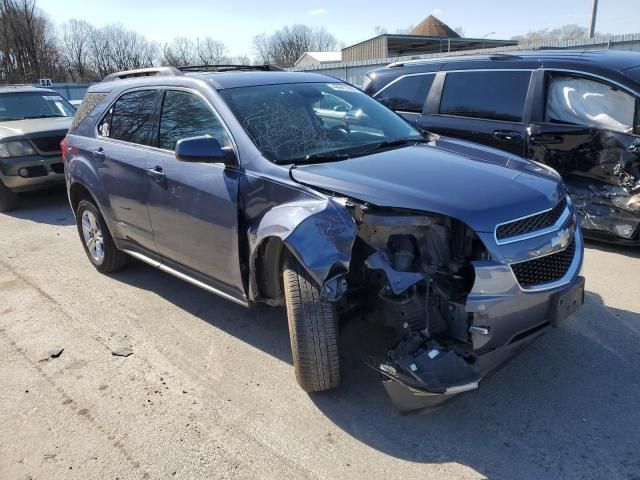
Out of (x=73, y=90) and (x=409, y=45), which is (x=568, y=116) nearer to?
(x=73, y=90)

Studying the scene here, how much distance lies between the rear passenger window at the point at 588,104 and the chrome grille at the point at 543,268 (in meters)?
2.61

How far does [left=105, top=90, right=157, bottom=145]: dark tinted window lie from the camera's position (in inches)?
169

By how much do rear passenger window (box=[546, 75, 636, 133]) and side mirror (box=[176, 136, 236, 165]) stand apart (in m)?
3.68

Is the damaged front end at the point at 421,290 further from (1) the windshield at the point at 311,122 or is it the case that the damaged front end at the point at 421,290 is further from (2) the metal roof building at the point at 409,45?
(2) the metal roof building at the point at 409,45

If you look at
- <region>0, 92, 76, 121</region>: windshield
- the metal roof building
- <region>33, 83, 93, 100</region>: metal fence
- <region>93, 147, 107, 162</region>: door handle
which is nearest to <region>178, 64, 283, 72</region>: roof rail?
<region>93, 147, 107, 162</region>: door handle

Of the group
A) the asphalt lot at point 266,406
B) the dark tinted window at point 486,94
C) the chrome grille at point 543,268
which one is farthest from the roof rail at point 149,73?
the dark tinted window at point 486,94

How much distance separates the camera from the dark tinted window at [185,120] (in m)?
3.68

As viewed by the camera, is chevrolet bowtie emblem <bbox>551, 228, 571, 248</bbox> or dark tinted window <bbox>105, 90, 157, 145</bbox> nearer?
chevrolet bowtie emblem <bbox>551, 228, 571, 248</bbox>

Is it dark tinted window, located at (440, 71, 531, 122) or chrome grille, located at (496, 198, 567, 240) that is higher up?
dark tinted window, located at (440, 71, 531, 122)

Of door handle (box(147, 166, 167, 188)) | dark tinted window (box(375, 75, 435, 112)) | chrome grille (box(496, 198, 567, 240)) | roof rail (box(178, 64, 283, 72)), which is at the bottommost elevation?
chrome grille (box(496, 198, 567, 240))

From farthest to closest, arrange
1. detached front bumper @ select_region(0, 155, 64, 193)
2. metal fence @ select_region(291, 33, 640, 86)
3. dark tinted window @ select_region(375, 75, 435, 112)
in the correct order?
1. metal fence @ select_region(291, 33, 640, 86)
2. detached front bumper @ select_region(0, 155, 64, 193)
3. dark tinted window @ select_region(375, 75, 435, 112)

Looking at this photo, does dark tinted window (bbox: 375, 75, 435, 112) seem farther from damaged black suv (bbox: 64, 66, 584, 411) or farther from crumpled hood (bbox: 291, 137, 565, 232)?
crumpled hood (bbox: 291, 137, 565, 232)

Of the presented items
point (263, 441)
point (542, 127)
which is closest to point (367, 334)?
point (263, 441)

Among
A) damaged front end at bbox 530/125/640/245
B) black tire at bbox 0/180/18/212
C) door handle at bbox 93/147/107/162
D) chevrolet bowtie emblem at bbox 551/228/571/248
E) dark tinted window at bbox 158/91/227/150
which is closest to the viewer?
chevrolet bowtie emblem at bbox 551/228/571/248
